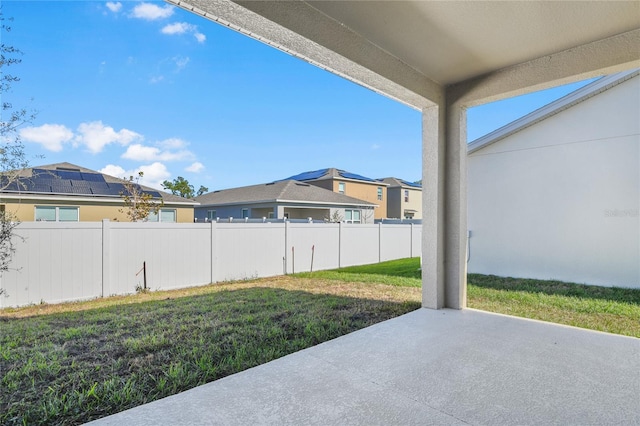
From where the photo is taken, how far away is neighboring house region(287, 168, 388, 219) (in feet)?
70.4

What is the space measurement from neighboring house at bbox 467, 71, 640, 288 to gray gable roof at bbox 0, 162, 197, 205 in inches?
446

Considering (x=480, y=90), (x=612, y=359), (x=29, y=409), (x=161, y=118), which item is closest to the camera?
(x=29, y=409)

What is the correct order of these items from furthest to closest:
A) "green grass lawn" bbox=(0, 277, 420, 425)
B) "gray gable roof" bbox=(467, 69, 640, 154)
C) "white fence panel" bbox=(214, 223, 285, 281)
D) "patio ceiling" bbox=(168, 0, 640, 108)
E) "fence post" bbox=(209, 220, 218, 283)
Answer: "white fence panel" bbox=(214, 223, 285, 281), "fence post" bbox=(209, 220, 218, 283), "gray gable roof" bbox=(467, 69, 640, 154), "patio ceiling" bbox=(168, 0, 640, 108), "green grass lawn" bbox=(0, 277, 420, 425)

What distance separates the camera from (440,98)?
4.41m

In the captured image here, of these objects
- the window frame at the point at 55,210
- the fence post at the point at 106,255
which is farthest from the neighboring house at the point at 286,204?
the fence post at the point at 106,255

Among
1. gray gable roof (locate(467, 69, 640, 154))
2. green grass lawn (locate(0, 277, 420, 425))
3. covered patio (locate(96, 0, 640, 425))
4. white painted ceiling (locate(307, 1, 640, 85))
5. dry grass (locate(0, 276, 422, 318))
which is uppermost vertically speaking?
gray gable roof (locate(467, 69, 640, 154))

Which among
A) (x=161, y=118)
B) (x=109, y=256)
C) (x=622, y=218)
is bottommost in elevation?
(x=109, y=256)

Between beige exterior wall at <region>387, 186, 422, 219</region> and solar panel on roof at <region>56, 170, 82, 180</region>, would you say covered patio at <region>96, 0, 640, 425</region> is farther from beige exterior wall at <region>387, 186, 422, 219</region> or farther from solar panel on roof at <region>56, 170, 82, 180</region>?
beige exterior wall at <region>387, 186, 422, 219</region>

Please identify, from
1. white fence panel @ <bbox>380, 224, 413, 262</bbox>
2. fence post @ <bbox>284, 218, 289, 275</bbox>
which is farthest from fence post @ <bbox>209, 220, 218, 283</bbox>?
white fence panel @ <bbox>380, 224, 413, 262</bbox>

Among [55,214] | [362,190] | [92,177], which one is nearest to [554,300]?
[55,214]

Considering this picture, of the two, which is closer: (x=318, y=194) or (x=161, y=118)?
(x=161, y=118)

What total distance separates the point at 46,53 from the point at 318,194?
1358 centimetres

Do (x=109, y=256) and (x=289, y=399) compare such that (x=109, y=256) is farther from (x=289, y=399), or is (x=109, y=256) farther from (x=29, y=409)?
(x=289, y=399)

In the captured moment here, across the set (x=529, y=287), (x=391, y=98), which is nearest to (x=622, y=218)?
(x=529, y=287)
